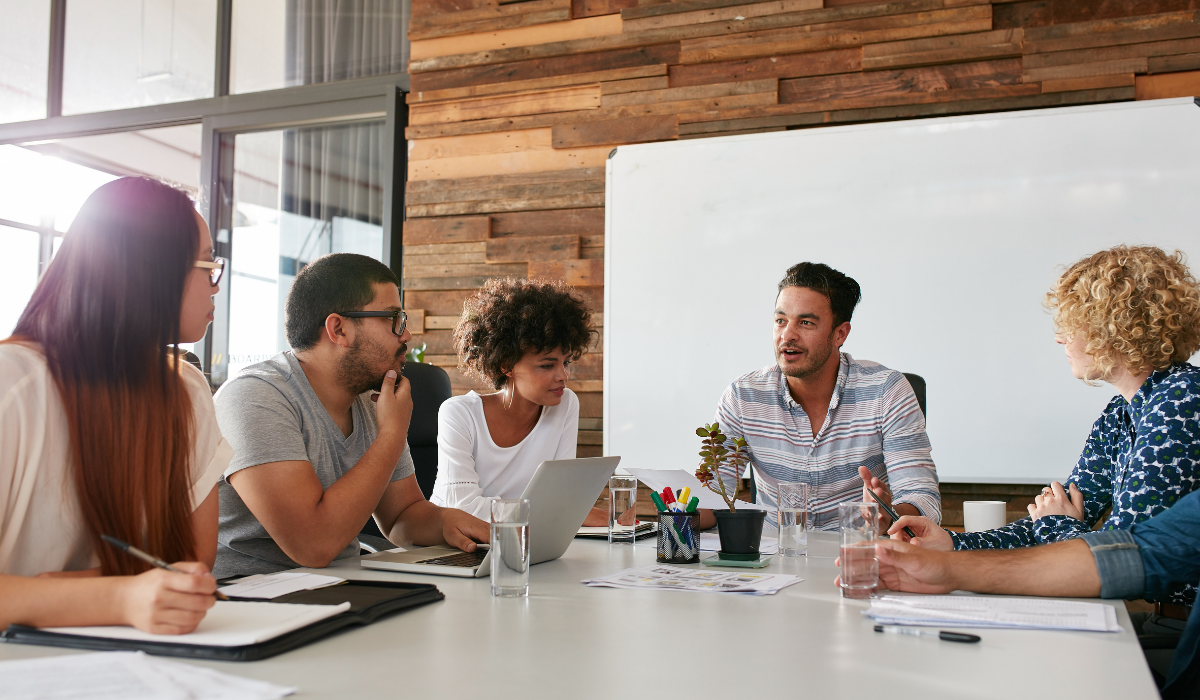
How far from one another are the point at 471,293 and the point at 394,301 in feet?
6.99

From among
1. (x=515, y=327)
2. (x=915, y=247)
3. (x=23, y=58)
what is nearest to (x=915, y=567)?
(x=515, y=327)

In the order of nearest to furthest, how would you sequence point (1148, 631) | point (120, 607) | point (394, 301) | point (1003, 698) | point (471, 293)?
point (1003, 698)
point (120, 607)
point (1148, 631)
point (394, 301)
point (471, 293)

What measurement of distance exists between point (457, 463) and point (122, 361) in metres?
1.11

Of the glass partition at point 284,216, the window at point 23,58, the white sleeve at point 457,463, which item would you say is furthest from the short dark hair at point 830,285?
the window at point 23,58

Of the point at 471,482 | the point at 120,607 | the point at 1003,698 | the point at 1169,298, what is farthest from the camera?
the point at 471,482

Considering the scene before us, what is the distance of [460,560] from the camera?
1.46 metres

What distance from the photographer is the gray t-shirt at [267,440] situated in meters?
1.46

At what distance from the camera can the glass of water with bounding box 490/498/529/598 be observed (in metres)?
1.20

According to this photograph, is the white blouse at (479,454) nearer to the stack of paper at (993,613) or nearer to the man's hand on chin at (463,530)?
the man's hand on chin at (463,530)

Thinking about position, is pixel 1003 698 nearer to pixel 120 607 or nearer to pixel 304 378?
pixel 120 607

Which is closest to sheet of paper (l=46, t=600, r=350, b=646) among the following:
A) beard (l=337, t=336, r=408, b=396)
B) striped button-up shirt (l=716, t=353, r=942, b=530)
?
beard (l=337, t=336, r=408, b=396)

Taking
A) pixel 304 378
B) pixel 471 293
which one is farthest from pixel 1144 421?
pixel 471 293

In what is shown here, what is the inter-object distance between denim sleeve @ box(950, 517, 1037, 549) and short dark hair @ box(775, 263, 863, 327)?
0.88 m

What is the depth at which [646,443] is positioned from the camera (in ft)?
11.6
